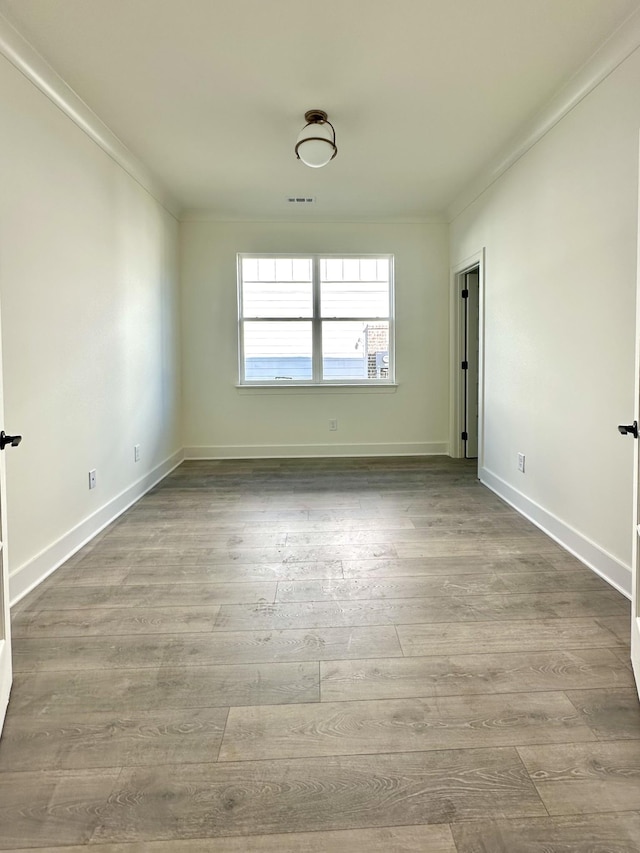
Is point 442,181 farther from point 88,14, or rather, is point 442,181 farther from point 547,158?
point 88,14

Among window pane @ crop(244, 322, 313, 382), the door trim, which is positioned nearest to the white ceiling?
the door trim

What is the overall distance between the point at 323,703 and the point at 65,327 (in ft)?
7.71

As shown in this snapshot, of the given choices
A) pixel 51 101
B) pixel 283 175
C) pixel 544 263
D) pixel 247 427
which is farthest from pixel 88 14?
pixel 247 427

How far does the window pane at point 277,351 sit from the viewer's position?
5.03m

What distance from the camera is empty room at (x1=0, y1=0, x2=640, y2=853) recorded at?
1147 mm

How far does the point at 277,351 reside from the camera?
5059 mm

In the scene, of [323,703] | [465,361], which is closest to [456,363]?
[465,361]

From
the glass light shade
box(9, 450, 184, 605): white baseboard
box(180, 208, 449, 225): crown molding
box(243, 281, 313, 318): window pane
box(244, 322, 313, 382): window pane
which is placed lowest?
box(9, 450, 184, 605): white baseboard

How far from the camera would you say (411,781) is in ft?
3.73

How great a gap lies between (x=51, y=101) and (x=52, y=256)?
84 cm

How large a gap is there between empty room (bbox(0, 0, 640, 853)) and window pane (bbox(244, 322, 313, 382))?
926 mm

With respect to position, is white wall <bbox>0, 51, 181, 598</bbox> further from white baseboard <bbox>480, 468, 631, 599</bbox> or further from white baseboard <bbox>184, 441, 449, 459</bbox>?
white baseboard <bbox>480, 468, 631, 599</bbox>

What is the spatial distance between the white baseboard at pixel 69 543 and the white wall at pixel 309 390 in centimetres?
136

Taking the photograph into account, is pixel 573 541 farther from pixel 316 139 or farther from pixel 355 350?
pixel 355 350
